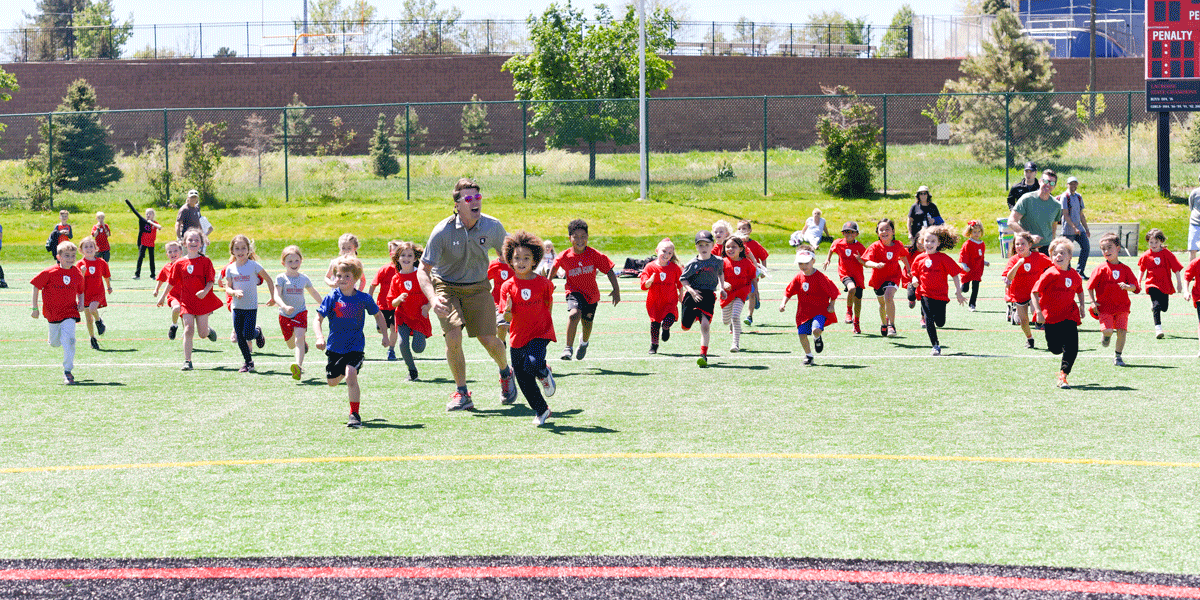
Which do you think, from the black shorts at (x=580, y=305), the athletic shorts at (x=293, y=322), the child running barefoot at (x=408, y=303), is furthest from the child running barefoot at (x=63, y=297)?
the black shorts at (x=580, y=305)

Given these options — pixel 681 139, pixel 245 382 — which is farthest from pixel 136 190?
pixel 245 382

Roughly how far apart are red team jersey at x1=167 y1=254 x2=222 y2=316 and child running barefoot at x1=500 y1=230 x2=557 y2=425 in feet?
17.0

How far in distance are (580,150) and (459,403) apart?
1224 inches

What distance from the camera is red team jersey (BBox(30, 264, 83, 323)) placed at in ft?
40.8

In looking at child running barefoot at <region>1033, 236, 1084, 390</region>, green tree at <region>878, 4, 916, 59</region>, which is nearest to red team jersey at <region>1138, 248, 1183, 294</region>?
child running barefoot at <region>1033, 236, 1084, 390</region>

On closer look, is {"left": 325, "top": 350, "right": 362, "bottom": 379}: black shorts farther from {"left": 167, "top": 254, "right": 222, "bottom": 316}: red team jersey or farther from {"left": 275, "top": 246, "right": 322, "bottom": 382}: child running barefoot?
{"left": 167, "top": 254, "right": 222, "bottom": 316}: red team jersey

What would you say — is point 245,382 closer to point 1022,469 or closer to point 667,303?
point 667,303

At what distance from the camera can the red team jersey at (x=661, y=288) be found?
13.8 m

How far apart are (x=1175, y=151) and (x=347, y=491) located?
149ft

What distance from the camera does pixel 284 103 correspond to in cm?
5797

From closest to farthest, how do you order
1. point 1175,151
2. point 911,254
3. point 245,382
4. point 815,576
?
1. point 815,576
2. point 245,382
3. point 911,254
4. point 1175,151

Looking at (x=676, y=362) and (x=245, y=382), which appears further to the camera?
(x=676, y=362)

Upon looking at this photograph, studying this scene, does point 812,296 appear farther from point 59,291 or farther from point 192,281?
point 59,291

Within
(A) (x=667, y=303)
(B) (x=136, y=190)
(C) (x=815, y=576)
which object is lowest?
(C) (x=815, y=576)
